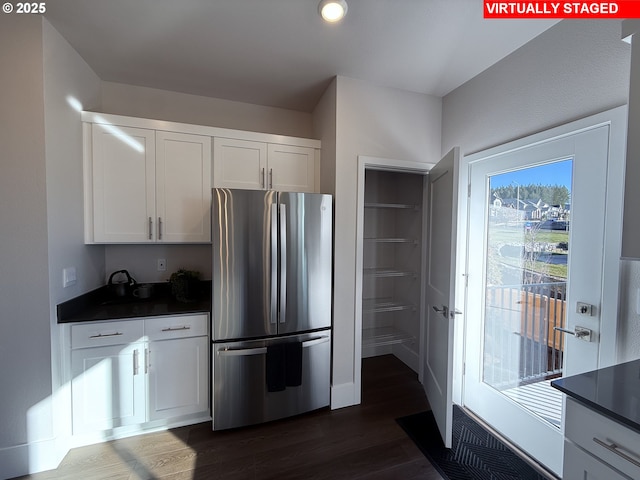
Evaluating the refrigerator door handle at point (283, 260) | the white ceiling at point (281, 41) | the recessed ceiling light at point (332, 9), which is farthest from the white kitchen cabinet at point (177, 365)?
the recessed ceiling light at point (332, 9)

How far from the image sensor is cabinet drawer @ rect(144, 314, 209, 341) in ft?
6.24

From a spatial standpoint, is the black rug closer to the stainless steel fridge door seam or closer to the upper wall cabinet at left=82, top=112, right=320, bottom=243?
the stainless steel fridge door seam

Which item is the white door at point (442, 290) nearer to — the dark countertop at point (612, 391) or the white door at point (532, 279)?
the white door at point (532, 279)

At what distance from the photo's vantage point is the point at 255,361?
77.5 inches

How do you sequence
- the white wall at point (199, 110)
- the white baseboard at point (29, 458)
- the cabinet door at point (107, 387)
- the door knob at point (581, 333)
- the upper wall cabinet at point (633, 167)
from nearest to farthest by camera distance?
the upper wall cabinet at point (633, 167), the door knob at point (581, 333), the white baseboard at point (29, 458), the cabinet door at point (107, 387), the white wall at point (199, 110)

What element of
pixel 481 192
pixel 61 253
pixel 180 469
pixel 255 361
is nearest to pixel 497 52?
pixel 481 192

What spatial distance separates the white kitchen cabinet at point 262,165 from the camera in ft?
7.51

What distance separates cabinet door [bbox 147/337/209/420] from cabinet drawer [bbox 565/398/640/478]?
214cm

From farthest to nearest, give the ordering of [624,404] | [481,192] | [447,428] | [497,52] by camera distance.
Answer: [481,192]
[497,52]
[447,428]
[624,404]

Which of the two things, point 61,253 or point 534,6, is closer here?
point 534,6

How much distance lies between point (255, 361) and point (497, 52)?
2.91m

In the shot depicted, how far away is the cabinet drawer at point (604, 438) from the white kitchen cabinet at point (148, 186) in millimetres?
2452

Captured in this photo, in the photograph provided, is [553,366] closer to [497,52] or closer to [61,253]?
[497,52]

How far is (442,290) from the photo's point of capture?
2.04 m
